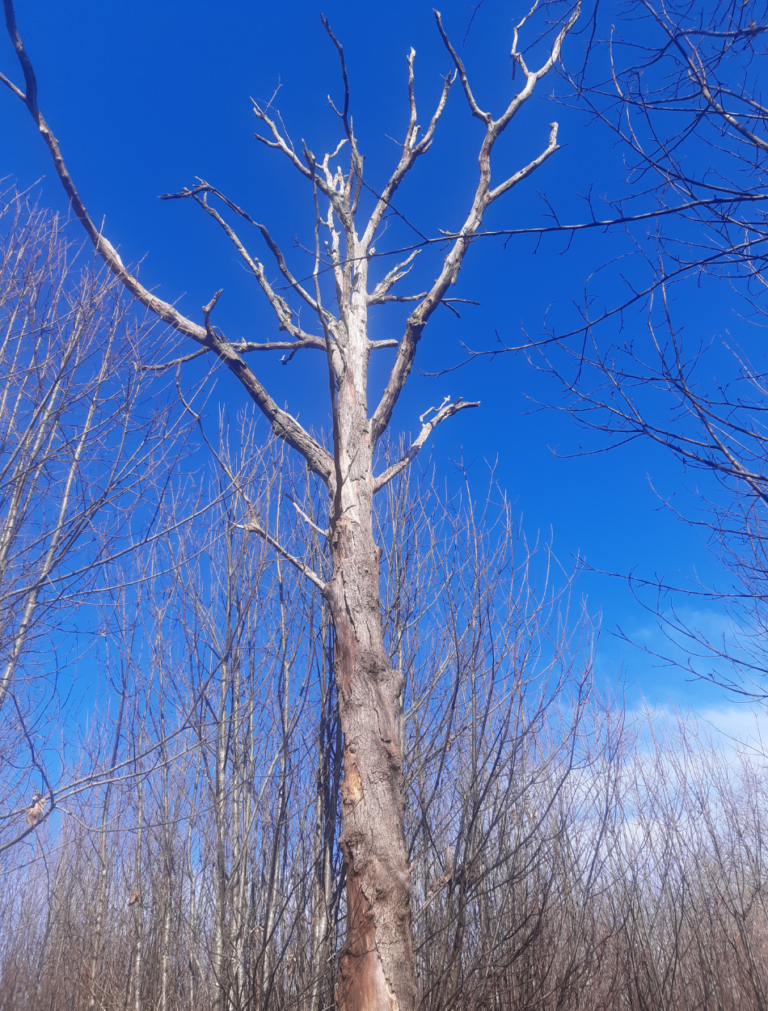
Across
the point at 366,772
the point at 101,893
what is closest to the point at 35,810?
the point at 366,772

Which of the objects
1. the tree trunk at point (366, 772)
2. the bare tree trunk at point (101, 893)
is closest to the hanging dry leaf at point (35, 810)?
the tree trunk at point (366, 772)

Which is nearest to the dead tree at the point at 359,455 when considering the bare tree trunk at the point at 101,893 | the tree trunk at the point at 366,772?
the tree trunk at the point at 366,772

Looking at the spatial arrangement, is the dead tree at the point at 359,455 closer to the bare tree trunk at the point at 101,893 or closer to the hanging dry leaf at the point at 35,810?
the hanging dry leaf at the point at 35,810

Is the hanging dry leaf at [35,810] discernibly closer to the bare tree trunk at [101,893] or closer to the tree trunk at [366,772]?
the tree trunk at [366,772]

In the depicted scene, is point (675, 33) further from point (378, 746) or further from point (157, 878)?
point (157, 878)

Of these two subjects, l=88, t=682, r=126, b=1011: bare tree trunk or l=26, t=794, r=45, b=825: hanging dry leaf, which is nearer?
l=26, t=794, r=45, b=825: hanging dry leaf

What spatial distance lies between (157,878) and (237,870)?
2405 millimetres

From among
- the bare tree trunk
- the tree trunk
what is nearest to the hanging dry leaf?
the tree trunk

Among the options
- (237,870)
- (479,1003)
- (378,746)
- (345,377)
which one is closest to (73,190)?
(345,377)

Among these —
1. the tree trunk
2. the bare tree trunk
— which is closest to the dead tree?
the tree trunk

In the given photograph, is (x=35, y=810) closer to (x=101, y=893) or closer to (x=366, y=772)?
(x=366, y=772)

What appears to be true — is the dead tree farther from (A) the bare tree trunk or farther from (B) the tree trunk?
(A) the bare tree trunk

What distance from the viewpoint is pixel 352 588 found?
11.8 feet

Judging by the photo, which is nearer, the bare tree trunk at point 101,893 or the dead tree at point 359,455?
the dead tree at point 359,455
